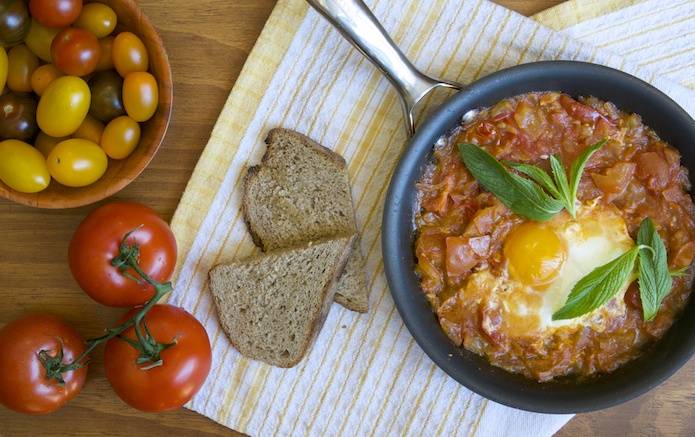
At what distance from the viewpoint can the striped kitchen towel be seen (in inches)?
122

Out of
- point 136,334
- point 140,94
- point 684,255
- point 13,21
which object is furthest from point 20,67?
point 684,255

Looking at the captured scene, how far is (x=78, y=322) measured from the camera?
3.27 metres

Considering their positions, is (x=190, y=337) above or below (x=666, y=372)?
below

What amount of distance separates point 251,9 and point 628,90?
1680 mm

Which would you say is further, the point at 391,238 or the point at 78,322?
the point at 78,322

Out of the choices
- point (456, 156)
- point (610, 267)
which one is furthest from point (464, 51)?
point (610, 267)

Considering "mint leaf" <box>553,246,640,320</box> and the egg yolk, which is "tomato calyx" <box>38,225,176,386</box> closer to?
the egg yolk

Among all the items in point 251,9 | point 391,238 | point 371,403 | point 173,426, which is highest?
point 251,9

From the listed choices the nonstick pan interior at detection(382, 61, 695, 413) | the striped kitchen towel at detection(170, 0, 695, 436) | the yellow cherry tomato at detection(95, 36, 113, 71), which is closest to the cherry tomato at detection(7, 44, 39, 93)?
the yellow cherry tomato at detection(95, 36, 113, 71)

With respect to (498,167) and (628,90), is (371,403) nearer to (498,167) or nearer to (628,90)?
(498,167)

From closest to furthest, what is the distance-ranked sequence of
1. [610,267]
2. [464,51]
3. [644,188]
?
[610,267] < [644,188] < [464,51]

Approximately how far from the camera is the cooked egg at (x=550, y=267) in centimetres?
273

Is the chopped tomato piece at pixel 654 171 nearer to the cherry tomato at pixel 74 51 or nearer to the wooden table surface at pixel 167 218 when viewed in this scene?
the wooden table surface at pixel 167 218

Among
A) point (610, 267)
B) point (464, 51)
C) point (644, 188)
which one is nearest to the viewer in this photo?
point (610, 267)
